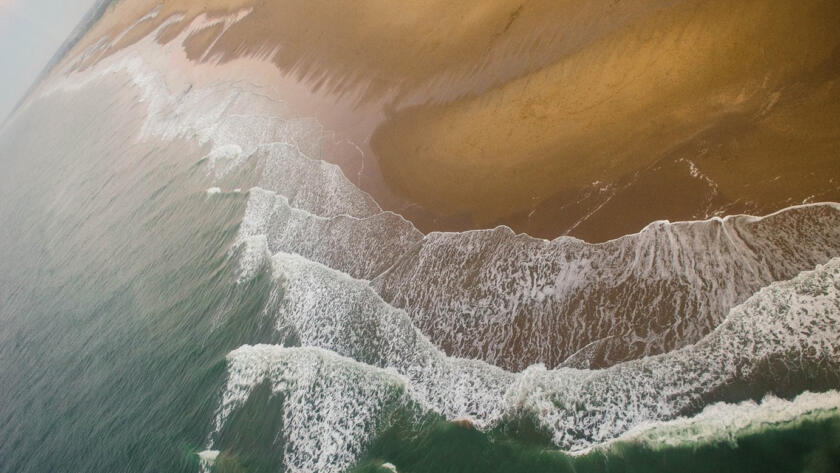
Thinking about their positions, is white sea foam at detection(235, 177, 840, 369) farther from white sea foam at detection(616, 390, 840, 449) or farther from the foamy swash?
white sea foam at detection(616, 390, 840, 449)

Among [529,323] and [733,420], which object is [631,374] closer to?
[733,420]

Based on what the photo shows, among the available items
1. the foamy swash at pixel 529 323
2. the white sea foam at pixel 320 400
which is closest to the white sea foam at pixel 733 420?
the foamy swash at pixel 529 323

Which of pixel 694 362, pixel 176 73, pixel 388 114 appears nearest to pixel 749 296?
pixel 694 362

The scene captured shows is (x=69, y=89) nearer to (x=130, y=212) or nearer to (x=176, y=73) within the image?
(x=176, y=73)

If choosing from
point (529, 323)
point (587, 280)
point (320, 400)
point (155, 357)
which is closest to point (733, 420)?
point (587, 280)

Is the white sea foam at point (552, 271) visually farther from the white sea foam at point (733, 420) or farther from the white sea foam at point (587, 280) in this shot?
the white sea foam at point (733, 420)

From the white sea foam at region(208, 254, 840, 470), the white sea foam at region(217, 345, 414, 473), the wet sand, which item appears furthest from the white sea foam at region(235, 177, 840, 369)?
the white sea foam at region(217, 345, 414, 473)
